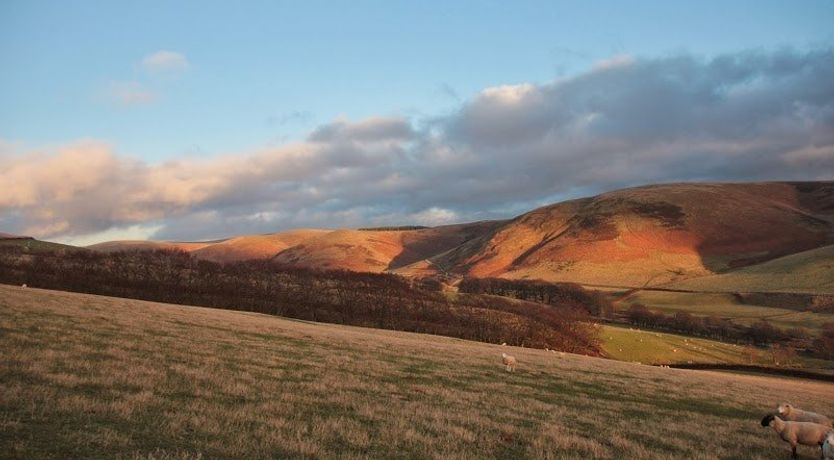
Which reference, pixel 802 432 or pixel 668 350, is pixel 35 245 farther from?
pixel 802 432

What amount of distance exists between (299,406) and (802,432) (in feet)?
51.4

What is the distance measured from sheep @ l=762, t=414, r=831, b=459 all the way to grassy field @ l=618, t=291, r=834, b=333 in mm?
143402

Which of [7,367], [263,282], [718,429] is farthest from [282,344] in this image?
[263,282]

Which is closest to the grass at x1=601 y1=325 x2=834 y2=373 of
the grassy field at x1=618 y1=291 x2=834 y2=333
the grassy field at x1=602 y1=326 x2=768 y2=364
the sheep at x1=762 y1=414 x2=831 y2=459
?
the grassy field at x1=602 y1=326 x2=768 y2=364

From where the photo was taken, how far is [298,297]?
414 feet

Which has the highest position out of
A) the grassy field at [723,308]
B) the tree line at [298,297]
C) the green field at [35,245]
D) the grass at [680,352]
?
the green field at [35,245]

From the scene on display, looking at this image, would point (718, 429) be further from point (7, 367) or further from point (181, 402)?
point (7, 367)

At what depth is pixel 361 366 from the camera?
26.2m

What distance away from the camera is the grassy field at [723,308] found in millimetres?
140000

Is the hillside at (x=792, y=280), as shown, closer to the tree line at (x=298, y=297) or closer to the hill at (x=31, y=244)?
the tree line at (x=298, y=297)

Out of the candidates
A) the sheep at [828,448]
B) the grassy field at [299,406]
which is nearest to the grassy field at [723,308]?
the grassy field at [299,406]

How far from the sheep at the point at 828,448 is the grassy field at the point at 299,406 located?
1.40 metres

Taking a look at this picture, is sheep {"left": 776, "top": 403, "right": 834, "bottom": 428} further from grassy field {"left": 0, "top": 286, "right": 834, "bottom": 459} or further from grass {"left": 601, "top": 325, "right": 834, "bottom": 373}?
grass {"left": 601, "top": 325, "right": 834, "bottom": 373}

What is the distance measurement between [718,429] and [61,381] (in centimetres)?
2232
